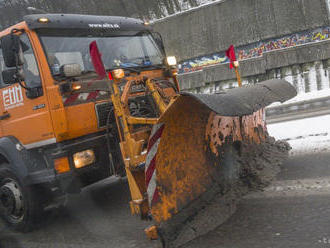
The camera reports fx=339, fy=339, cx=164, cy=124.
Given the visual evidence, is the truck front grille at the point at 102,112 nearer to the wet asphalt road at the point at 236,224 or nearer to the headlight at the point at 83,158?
the headlight at the point at 83,158

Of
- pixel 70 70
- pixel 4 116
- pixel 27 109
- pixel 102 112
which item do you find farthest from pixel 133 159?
pixel 4 116

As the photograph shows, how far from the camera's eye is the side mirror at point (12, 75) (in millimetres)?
4168

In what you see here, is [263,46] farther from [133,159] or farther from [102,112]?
[133,159]

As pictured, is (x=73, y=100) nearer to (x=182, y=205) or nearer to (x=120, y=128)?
(x=120, y=128)

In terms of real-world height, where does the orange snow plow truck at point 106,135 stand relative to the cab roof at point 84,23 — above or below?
below

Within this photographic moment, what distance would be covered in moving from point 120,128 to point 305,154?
10.6 feet

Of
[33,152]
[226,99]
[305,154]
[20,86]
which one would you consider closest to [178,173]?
[226,99]

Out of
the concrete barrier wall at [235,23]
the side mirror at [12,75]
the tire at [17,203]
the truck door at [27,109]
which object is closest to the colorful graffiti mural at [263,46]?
the concrete barrier wall at [235,23]

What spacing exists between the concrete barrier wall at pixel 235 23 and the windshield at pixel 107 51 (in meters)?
17.9

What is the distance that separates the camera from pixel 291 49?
54.9ft

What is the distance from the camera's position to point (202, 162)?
378 centimetres

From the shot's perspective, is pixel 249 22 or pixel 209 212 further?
pixel 249 22

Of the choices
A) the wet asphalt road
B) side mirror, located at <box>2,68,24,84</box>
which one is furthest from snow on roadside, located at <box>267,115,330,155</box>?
side mirror, located at <box>2,68,24,84</box>

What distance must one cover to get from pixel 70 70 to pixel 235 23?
818 inches
